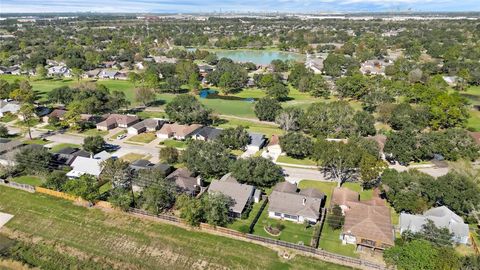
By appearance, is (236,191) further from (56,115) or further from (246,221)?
(56,115)

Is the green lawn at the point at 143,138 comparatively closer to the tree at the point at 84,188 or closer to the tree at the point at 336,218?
the tree at the point at 84,188

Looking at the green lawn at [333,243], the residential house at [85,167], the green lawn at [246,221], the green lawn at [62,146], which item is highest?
the residential house at [85,167]

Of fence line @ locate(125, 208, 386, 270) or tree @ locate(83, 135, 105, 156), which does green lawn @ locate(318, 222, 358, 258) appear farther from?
tree @ locate(83, 135, 105, 156)

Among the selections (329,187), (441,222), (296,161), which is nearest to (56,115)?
(296,161)

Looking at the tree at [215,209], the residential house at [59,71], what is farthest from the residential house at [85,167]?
the residential house at [59,71]

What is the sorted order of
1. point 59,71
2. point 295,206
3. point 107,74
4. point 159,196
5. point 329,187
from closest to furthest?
point 159,196 < point 295,206 < point 329,187 < point 107,74 < point 59,71

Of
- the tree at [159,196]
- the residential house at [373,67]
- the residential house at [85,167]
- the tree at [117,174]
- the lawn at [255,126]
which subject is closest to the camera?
the tree at [159,196]
